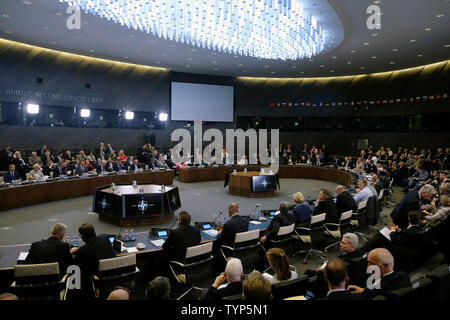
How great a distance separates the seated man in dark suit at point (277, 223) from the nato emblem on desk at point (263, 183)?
5.45m

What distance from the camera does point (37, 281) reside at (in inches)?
128

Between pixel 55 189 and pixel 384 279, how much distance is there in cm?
916

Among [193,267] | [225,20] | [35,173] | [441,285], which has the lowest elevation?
[193,267]

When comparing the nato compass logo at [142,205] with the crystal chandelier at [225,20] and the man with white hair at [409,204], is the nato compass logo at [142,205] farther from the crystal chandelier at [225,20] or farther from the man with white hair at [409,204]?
the man with white hair at [409,204]

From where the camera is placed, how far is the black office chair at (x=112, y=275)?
11.4ft

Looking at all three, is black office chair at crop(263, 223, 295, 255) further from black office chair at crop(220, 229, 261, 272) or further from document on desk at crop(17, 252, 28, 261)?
document on desk at crop(17, 252, 28, 261)

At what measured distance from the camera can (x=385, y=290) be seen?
2.80 metres

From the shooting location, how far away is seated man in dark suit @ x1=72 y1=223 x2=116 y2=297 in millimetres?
3572

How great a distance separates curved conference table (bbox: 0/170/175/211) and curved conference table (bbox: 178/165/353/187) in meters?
2.05

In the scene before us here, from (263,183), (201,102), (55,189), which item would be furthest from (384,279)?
(201,102)

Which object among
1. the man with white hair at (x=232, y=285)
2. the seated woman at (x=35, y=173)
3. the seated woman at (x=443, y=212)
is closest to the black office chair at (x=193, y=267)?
the man with white hair at (x=232, y=285)

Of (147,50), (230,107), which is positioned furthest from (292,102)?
(147,50)

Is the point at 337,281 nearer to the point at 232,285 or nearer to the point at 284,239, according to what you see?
the point at 232,285

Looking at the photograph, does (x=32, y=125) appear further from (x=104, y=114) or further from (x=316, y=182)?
(x=316, y=182)
